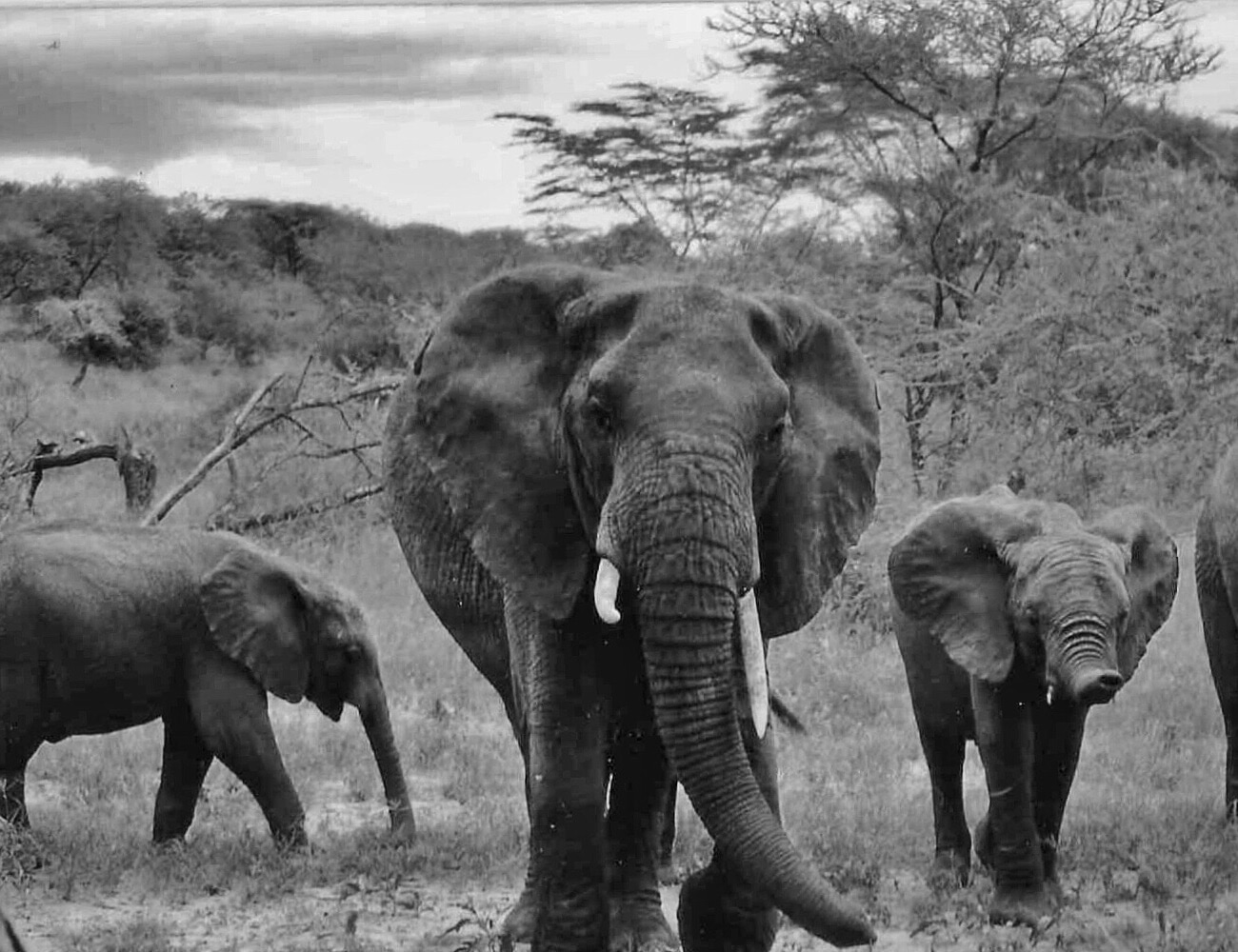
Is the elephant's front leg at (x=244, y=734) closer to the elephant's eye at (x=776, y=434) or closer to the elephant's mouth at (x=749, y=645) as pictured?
the elephant's mouth at (x=749, y=645)

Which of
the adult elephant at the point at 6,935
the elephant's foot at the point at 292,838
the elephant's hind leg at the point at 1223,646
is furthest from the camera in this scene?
the elephant's hind leg at the point at 1223,646

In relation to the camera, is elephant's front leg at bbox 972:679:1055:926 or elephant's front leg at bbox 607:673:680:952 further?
elephant's front leg at bbox 972:679:1055:926

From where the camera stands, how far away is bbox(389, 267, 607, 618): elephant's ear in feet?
8.61

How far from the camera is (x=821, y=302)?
4.02m

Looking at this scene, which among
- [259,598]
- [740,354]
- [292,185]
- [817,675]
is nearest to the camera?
[740,354]

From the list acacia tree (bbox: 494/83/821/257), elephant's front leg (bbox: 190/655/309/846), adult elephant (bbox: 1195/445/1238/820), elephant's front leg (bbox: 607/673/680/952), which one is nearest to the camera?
elephant's front leg (bbox: 607/673/680/952)

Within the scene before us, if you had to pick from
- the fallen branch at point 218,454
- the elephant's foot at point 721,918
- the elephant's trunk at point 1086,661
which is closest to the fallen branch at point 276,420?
the fallen branch at point 218,454

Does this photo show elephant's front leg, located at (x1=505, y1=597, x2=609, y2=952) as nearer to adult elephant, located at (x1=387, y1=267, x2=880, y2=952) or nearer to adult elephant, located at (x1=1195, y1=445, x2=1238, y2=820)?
adult elephant, located at (x1=387, y1=267, x2=880, y2=952)

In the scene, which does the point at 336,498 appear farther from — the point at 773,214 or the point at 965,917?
the point at 965,917

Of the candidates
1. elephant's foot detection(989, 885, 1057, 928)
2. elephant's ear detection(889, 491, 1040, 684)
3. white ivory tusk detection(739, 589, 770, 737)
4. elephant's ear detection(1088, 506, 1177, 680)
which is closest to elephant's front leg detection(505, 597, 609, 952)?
white ivory tusk detection(739, 589, 770, 737)

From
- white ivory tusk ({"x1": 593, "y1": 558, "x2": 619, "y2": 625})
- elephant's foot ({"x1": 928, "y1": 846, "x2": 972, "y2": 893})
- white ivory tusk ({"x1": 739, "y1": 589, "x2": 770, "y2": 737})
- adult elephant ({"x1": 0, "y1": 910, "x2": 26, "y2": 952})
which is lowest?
elephant's foot ({"x1": 928, "y1": 846, "x2": 972, "y2": 893})

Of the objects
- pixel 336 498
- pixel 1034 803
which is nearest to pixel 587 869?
pixel 1034 803

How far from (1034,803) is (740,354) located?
1346mm

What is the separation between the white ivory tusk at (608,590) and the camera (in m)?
2.39
